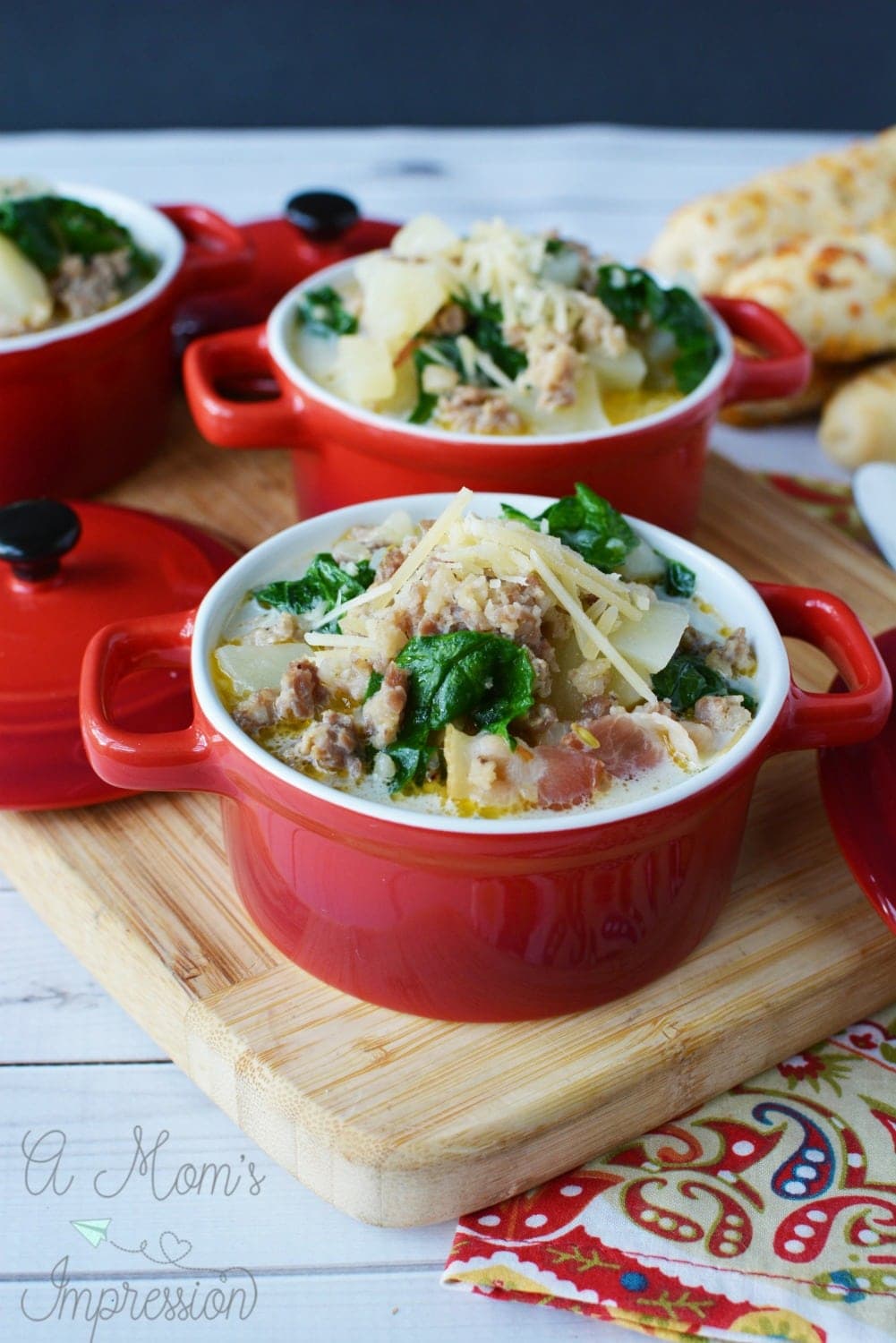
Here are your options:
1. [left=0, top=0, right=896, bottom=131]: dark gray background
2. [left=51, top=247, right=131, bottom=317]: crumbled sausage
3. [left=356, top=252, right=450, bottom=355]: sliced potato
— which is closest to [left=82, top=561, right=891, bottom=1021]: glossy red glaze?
[left=356, top=252, right=450, bottom=355]: sliced potato

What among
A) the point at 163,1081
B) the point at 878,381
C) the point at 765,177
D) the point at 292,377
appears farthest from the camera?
the point at 765,177

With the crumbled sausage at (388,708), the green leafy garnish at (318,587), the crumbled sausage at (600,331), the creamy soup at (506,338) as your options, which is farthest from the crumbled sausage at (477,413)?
the crumbled sausage at (388,708)

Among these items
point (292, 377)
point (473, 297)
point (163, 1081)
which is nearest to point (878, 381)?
point (473, 297)

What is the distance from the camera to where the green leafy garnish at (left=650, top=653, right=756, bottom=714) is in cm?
223

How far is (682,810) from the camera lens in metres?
2.06

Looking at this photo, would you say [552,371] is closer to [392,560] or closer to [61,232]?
[392,560]

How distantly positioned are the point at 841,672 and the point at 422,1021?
2.90 ft

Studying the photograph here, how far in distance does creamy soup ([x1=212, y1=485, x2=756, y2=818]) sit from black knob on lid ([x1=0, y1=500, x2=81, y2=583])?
0.45 m

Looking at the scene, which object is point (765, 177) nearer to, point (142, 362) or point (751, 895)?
point (142, 362)

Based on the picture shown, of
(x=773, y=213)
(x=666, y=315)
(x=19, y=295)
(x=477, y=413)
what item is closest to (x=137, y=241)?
(x=19, y=295)

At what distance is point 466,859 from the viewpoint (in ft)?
6.61

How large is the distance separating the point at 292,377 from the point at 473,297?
399 millimetres

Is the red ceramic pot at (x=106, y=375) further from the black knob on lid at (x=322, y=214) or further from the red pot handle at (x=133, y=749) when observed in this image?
the red pot handle at (x=133, y=749)

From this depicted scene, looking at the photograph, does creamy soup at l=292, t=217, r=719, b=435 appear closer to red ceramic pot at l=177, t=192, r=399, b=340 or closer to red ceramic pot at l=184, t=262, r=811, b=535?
red ceramic pot at l=184, t=262, r=811, b=535
